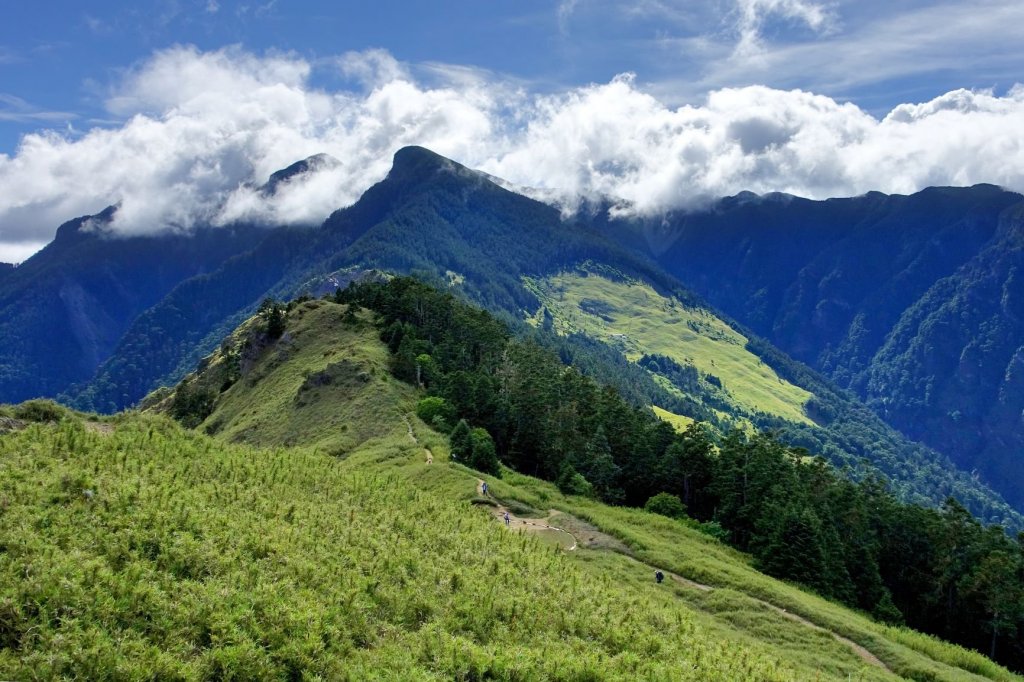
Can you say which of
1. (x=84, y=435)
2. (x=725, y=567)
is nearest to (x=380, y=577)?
(x=84, y=435)

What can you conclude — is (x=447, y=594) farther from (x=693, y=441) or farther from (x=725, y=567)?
(x=693, y=441)

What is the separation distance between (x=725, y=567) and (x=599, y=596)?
23534 millimetres

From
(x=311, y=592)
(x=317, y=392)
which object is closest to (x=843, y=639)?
(x=311, y=592)

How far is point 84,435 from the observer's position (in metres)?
41.8

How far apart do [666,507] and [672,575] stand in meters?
30.5

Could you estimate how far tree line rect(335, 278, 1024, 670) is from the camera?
7150cm

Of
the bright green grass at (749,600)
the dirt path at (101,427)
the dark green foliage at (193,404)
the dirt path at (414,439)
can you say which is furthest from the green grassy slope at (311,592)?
the dark green foliage at (193,404)

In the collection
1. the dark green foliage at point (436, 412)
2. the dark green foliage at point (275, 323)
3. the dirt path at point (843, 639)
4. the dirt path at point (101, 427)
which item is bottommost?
the dirt path at point (843, 639)

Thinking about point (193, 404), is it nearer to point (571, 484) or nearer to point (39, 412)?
point (571, 484)

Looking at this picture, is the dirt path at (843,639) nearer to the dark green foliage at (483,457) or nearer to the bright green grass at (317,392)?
the dark green foliage at (483,457)

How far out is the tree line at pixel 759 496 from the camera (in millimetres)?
71500

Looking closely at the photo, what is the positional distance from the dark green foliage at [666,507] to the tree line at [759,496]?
0.52ft

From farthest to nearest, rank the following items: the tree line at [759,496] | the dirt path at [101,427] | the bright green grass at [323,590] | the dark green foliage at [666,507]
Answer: the dark green foliage at [666,507] < the tree line at [759,496] < the dirt path at [101,427] < the bright green grass at [323,590]

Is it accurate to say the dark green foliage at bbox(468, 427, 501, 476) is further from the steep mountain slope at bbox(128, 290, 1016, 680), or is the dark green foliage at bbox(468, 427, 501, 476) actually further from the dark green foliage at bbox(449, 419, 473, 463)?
the steep mountain slope at bbox(128, 290, 1016, 680)
